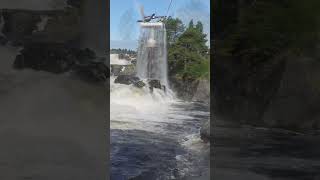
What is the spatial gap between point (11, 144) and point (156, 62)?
1.69 metres

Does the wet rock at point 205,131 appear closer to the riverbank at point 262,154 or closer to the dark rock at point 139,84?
the riverbank at point 262,154

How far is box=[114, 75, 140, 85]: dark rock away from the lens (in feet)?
15.0

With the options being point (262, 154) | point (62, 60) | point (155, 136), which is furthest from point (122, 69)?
point (262, 154)

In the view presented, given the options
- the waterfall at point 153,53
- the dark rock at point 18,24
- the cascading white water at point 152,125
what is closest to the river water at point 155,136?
the cascading white water at point 152,125

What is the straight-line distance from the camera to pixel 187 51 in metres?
4.60

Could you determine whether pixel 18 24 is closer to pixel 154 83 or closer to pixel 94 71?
pixel 94 71

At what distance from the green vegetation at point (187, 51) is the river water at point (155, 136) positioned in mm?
302

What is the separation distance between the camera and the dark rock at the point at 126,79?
15.0 ft

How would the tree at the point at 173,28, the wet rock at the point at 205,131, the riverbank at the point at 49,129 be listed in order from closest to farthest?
the riverbank at the point at 49,129, the wet rock at the point at 205,131, the tree at the point at 173,28

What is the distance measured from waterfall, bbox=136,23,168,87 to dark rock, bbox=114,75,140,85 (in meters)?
0.07

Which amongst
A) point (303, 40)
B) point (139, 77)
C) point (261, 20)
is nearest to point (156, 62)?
point (139, 77)

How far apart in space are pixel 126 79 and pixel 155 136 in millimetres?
674

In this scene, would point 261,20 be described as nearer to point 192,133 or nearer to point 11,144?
point 192,133

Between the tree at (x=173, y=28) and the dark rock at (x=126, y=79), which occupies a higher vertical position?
the tree at (x=173, y=28)
